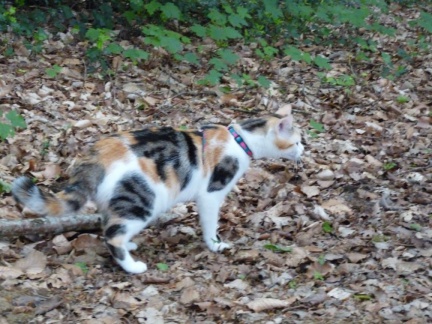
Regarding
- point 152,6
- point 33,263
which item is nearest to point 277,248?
point 33,263

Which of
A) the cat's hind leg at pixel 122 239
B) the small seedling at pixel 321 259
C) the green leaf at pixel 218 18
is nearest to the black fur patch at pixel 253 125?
the small seedling at pixel 321 259

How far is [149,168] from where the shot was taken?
4.75m

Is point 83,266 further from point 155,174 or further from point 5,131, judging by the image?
point 5,131

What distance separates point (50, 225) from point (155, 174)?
97 cm

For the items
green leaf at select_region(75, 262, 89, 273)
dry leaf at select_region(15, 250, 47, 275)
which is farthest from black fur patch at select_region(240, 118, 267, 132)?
dry leaf at select_region(15, 250, 47, 275)

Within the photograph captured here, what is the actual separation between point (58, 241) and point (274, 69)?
17.4ft

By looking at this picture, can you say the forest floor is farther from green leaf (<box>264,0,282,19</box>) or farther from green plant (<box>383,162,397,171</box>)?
green leaf (<box>264,0,282,19</box>)

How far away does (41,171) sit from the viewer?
6137 millimetres

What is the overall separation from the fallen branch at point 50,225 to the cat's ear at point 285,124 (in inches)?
67.9

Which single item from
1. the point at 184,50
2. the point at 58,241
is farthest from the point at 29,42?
the point at 58,241

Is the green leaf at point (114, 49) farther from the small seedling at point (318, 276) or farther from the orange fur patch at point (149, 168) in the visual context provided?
the small seedling at point (318, 276)

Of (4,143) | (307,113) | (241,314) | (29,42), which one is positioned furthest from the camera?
(29,42)

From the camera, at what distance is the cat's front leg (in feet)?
16.9

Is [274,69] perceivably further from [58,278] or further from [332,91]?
[58,278]
